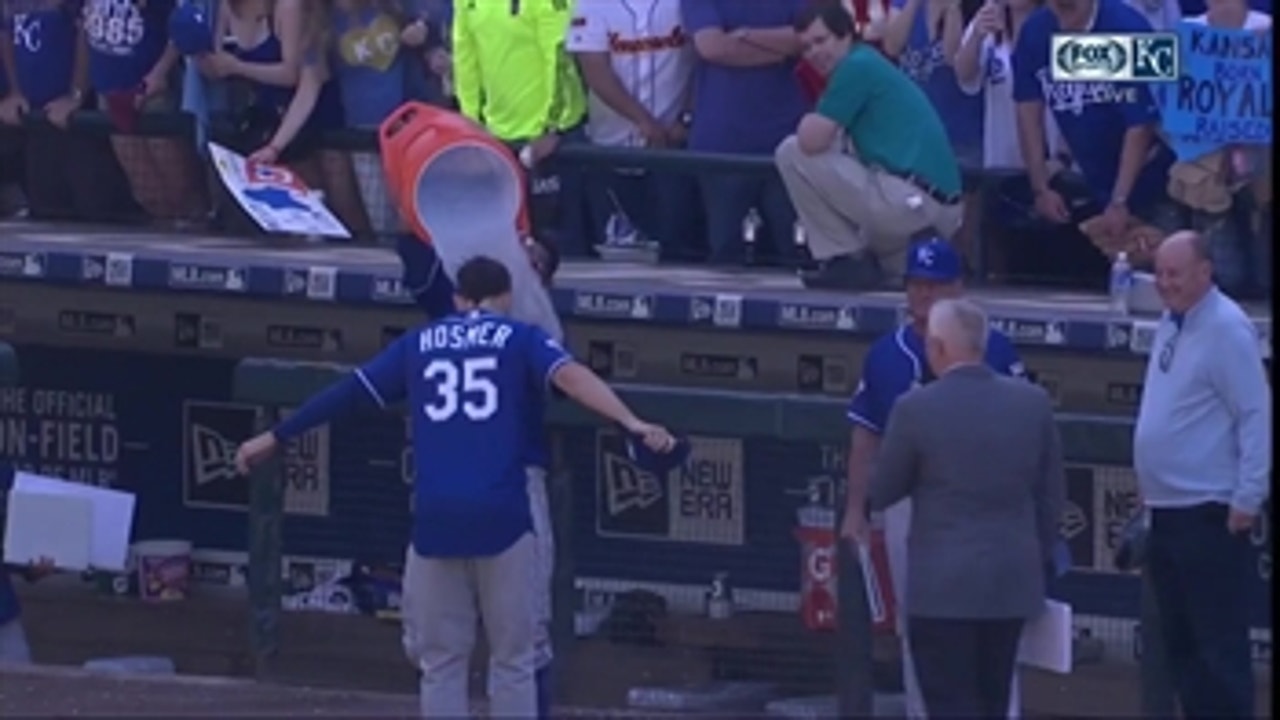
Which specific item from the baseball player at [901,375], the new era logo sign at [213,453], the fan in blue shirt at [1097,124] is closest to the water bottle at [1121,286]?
the fan in blue shirt at [1097,124]

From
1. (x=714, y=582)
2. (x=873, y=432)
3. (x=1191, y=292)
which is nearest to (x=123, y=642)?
(x=714, y=582)

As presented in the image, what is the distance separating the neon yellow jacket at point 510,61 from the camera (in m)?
12.5

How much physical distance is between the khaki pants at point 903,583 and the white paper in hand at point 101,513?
10.5 feet

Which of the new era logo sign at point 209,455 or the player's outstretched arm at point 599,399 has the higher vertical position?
the player's outstretched arm at point 599,399

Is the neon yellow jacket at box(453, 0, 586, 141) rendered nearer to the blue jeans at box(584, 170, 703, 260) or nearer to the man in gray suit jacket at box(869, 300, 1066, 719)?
the blue jeans at box(584, 170, 703, 260)

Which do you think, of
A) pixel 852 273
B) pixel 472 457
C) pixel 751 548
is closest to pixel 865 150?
pixel 852 273

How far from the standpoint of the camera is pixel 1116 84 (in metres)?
11.7

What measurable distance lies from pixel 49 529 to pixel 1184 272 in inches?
176

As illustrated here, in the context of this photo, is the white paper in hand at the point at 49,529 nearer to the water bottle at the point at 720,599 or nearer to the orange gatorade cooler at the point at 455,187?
the orange gatorade cooler at the point at 455,187

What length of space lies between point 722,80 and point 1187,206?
6.24 ft

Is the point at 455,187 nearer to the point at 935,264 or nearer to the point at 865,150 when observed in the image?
the point at 865,150

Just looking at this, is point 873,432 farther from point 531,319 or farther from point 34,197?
point 34,197

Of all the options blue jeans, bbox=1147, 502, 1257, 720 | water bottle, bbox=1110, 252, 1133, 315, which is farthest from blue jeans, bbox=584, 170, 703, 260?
blue jeans, bbox=1147, 502, 1257, 720

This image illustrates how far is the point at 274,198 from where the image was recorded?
12.9 meters
